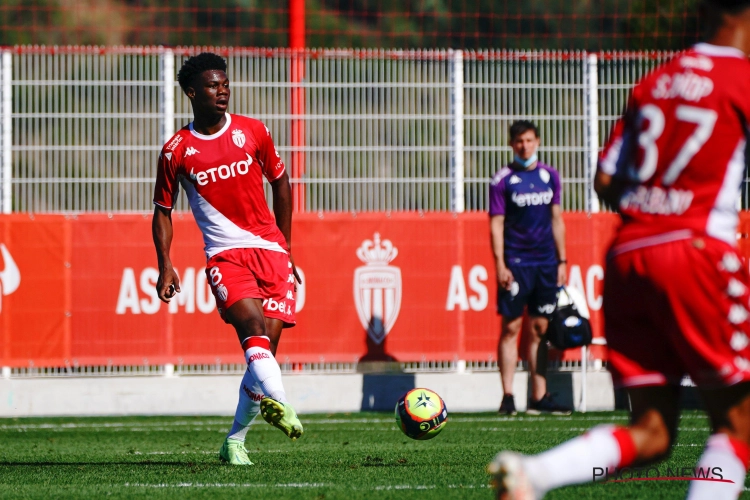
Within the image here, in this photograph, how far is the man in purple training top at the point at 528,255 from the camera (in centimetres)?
1101

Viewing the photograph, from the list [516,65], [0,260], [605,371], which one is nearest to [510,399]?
[605,371]

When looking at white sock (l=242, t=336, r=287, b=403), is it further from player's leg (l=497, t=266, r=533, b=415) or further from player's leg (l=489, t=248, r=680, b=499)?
player's leg (l=497, t=266, r=533, b=415)

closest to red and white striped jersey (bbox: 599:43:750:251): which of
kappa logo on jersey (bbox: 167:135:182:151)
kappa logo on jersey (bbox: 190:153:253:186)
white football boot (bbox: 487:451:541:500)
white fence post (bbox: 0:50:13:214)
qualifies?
white football boot (bbox: 487:451:541:500)

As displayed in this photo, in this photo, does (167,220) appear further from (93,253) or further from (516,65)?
(516,65)

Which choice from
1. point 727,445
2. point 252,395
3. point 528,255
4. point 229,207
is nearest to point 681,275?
point 727,445

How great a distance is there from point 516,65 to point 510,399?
3387mm

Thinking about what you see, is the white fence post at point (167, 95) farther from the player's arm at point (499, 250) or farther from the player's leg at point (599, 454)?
the player's leg at point (599, 454)

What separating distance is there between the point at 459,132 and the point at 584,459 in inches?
340

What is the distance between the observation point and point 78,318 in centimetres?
1177

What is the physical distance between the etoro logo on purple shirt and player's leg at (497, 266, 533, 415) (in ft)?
0.62

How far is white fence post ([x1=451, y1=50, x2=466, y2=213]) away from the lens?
1220 centimetres

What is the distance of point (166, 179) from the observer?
7207 millimetres

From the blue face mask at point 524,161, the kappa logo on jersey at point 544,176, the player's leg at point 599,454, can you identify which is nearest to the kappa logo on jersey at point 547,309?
the kappa logo on jersey at point 544,176

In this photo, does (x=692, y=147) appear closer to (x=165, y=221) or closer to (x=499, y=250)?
(x=165, y=221)
